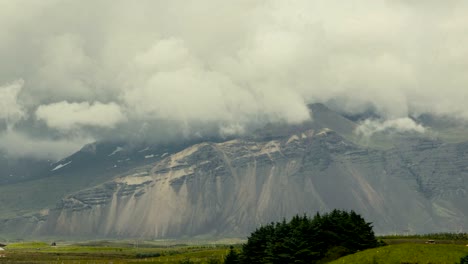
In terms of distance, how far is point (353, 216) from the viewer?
182875mm

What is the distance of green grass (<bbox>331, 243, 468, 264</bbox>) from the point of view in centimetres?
14300

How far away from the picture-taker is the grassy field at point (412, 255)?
143 metres

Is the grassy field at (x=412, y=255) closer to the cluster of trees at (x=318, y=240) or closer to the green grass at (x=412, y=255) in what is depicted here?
the green grass at (x=412, y=255)

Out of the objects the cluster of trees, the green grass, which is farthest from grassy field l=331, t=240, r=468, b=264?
the cluster of trees

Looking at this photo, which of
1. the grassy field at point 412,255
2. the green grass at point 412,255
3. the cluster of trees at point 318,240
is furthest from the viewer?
the cluster of trees at point 318,240

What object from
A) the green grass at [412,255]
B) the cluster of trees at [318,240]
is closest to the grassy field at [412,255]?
the green grass at [412,255]

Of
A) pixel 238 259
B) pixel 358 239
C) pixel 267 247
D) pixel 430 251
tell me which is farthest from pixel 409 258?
pixel 238 259

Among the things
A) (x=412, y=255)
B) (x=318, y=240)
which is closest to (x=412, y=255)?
(x=412, y=255)

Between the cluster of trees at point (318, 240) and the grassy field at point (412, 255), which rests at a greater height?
the cluster of trees at point (318, 240)

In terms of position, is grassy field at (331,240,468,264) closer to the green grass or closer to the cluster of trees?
the green grass

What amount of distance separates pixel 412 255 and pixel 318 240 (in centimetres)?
3433

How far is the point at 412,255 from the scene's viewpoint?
5733 inches

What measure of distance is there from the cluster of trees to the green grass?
15359mm

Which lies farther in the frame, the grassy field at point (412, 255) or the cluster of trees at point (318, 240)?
the cluster of trees at point (318, 240)
